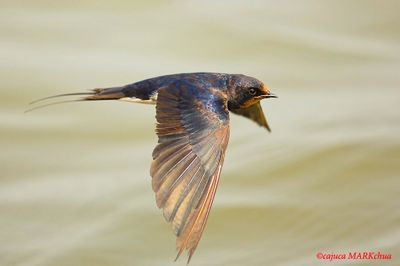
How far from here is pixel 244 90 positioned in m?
5.68

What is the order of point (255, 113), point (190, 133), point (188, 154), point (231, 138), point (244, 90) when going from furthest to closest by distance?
1. point (231, 138)
2. point (255, 113)
3. point (244, 90)
4. point (190, 133)
5. point (188, 154)

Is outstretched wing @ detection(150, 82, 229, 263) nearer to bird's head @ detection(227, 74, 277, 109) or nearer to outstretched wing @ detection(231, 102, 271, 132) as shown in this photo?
bird's head @ detection(227, 74, 277, 109)

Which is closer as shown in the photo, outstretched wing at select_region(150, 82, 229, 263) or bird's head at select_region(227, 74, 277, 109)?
outstretched wing at select_region(150, 82, 229, 263)

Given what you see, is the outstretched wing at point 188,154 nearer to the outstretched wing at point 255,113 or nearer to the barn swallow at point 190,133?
the barn swallow at point 190,133

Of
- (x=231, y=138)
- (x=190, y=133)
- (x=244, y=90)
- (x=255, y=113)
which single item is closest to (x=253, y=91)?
(x=244, y=90)

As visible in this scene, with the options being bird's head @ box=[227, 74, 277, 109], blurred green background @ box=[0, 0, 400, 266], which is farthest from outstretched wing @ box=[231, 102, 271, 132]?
blurred green background @ box=[0, 0, 400, 266]

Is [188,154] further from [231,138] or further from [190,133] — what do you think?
[231,138]

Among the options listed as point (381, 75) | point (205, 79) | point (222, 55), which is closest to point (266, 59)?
point (222, 55)

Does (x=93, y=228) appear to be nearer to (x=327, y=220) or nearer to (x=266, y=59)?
(x=327, y=220)

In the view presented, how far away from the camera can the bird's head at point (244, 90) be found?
18.6 ft

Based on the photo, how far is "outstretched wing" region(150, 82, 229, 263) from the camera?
14.3 feet

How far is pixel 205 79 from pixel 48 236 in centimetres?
132

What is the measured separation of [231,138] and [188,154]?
2506 mm

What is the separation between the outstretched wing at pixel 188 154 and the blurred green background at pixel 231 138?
41.4 inches
